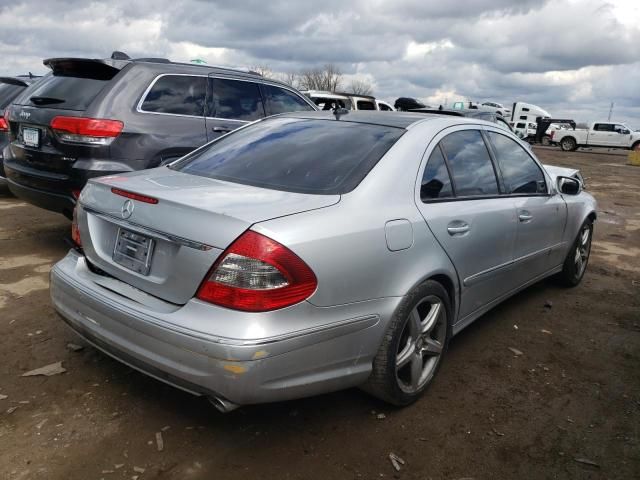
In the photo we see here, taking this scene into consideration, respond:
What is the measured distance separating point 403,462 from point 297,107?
4648mm

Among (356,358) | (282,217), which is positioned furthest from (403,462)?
(282,217)

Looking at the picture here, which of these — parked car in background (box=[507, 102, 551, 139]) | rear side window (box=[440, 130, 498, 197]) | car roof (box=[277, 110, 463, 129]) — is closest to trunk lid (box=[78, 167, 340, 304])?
car roof (box=[277, 110, 463, 129])

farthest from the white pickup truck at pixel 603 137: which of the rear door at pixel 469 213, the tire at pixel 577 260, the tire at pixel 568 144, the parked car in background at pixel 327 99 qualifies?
the rear door at pixel 469 213

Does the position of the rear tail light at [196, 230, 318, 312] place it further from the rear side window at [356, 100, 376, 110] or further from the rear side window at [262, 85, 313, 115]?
the rear side window at [356, 100, 376, 110]

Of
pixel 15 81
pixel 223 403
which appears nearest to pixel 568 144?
pixel 15 81

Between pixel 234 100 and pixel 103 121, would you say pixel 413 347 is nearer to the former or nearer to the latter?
pixel 103 121

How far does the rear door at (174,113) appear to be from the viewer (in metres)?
4.75

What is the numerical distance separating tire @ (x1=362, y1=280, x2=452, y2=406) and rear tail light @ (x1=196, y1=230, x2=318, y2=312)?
2.19 feet

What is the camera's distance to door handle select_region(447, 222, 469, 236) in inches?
115

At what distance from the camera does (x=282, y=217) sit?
2215 millimetres

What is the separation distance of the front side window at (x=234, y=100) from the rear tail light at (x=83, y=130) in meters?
1.13

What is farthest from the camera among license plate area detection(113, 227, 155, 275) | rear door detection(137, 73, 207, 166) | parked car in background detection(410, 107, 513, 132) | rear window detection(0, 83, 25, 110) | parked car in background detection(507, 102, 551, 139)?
parked car in background detection(507, 102, 551, 139)

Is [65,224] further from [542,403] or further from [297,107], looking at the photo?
[542,403]

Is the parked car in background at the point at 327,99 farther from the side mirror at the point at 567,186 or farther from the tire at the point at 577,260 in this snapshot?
the side mirror at the point at 567,186
